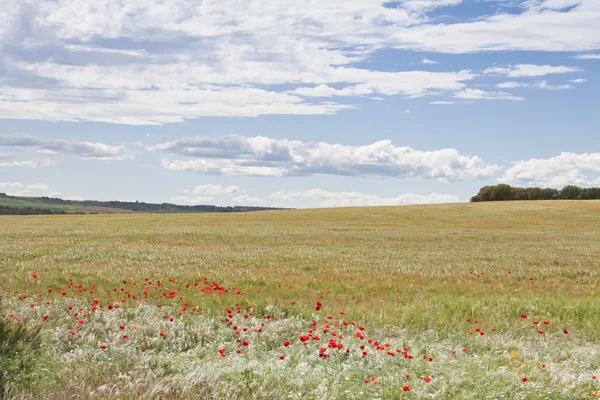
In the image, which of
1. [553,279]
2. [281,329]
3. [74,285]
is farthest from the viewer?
[553,279]

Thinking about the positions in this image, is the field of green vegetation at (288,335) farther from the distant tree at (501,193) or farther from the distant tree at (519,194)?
the distant tree at (519,194)

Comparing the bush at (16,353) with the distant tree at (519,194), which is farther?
the distant tree at (519,194)

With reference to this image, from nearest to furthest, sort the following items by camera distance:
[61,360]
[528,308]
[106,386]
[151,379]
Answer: [106,386] → [151,379] → [61,360] → [528,308]

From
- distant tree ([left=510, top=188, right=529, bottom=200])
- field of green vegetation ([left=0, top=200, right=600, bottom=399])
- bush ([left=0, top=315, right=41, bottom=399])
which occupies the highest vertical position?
distant tree ([left=510, top=188, right=529, bottom=200])

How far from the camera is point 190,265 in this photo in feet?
71.3

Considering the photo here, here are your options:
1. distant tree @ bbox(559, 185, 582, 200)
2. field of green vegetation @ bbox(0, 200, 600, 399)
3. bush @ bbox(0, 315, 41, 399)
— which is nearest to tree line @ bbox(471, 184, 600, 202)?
distant tree @ bbox(559, 185, 582, 200)

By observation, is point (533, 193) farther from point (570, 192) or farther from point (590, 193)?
point (590, 193)

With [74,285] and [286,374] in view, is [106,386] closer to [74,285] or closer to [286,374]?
[286,374]

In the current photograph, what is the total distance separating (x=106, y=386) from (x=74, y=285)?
32.5ft

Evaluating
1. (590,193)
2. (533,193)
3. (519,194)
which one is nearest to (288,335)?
(519,194)

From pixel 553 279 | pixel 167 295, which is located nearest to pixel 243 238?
pixel 553 279

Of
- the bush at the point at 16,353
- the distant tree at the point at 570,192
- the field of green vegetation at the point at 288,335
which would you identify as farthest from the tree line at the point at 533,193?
the bush at the point at 16,353

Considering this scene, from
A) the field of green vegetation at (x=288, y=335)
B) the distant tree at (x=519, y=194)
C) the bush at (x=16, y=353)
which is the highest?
the distant tree at (x=519, y=194)

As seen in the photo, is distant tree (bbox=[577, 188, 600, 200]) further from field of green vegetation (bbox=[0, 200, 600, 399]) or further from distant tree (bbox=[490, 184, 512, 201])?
field of green vegetation (bbox=[0, 200, 600, 399])
